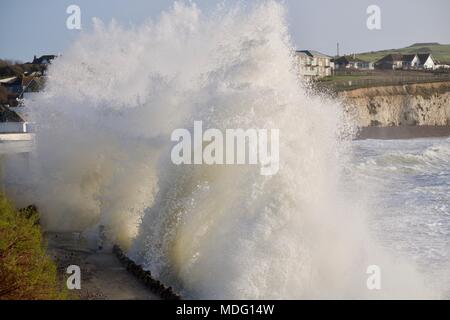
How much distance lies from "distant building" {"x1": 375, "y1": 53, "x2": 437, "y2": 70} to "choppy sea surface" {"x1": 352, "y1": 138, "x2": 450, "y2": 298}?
2769 inches

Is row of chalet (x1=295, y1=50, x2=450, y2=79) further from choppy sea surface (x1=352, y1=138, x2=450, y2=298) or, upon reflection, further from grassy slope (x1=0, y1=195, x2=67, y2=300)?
grassy slope (x1=0, y1=195, x2=67, y2=300)

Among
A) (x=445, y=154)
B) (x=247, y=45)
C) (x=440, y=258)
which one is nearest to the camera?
(x=440, y=258)

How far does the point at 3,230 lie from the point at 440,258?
1193cm

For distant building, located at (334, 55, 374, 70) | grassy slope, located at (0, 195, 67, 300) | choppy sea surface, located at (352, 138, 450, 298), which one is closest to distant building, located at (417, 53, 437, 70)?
distant building, located at (334, 55, 374, 70)

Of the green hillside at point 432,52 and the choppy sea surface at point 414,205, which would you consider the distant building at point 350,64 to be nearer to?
the green hillside at point 432,52

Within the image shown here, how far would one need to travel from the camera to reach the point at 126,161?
21594mm

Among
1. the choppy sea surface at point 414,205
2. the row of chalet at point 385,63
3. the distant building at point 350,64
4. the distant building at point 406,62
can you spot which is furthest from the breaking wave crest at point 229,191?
the distant building at point 406,62

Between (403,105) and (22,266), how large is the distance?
3172 inches

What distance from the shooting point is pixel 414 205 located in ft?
80.7

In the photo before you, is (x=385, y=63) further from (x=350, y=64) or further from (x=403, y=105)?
(x=403, y=105)

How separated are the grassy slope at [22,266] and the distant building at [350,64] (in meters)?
99.0

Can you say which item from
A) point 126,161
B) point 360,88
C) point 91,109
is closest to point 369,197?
point 126,161

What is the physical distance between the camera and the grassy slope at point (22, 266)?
11.1 meters
